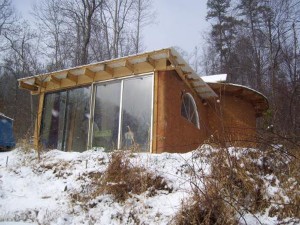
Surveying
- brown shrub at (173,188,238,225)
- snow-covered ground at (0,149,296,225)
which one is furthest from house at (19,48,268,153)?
brown shrub at (173,188,238,225)

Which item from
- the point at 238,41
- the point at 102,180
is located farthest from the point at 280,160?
the point at 238,41

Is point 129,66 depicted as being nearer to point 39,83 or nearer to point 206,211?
point 39,83

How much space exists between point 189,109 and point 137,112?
239cm

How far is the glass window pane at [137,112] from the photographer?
866cm

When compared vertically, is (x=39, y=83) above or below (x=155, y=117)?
above

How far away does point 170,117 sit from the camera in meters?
8.73

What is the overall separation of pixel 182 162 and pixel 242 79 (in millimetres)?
16108

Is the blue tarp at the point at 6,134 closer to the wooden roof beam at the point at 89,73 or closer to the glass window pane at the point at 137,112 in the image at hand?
the wooden roof beam at the point at 89,73

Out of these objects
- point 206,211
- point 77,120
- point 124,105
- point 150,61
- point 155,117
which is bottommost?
point 206,211

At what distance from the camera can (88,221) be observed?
5.34m

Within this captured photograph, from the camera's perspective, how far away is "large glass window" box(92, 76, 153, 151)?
8.74 m

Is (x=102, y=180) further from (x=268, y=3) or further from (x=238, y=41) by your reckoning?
(x=238, y=41)

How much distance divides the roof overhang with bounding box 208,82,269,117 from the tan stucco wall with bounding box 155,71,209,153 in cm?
262

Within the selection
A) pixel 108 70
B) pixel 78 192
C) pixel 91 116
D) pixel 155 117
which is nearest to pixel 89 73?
pixel 108 70
